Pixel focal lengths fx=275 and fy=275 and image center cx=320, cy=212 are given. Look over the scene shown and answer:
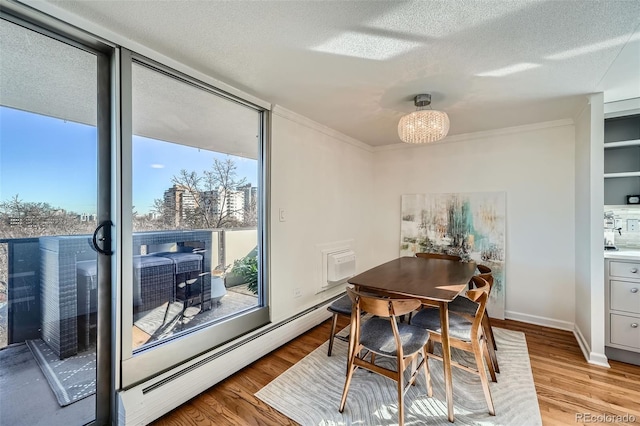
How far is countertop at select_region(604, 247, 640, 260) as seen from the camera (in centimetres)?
228

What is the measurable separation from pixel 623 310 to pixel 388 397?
7.11 ft

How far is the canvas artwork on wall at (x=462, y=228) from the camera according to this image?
11.0 ft

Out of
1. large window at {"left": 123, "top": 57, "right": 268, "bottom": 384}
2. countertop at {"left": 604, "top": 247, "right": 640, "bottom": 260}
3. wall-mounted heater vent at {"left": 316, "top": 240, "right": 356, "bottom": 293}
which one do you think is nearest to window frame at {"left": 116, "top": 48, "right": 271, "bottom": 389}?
large window at {"left": 123, "top": 57, "right": 268, "bottom": 384}

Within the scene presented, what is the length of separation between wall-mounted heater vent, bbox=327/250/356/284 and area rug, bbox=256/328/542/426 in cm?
110

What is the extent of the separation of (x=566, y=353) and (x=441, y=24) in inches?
117

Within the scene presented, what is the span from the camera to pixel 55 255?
4.92 ft

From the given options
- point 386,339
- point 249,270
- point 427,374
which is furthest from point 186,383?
point 427,374

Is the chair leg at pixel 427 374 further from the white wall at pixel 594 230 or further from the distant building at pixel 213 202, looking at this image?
the distant building at pixel 213 202

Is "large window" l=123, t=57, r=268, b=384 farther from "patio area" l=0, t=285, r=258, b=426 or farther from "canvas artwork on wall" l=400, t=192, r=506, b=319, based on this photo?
"canvas artwork on wall" l=400, t=192, r=506, b=319

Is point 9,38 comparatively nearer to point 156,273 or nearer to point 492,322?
point 156,273

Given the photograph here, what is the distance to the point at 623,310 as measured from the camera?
91.2 inches

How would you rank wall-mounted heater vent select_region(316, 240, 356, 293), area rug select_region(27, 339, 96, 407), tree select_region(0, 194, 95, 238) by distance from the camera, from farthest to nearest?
wall-mounted heater vent select_region(316, 240, 356, 293) → area rug select_region(27, 339, 96, 407) → tree select_region(0, 194, 95, 238)

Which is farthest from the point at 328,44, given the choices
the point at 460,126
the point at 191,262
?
the point at 460,126

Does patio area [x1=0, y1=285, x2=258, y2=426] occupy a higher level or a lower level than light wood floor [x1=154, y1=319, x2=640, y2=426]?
higher
